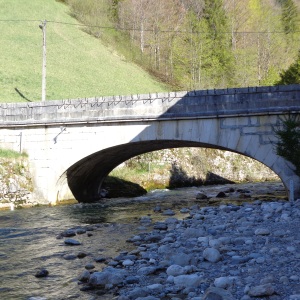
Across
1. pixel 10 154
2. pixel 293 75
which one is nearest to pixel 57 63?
pixel 293 75

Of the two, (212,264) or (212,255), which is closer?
(212,264)

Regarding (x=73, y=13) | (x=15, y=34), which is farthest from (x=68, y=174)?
(x=73, y=13)

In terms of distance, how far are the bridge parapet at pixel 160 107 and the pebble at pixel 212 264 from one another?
620 cm

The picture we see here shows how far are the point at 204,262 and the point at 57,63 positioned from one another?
3925cm

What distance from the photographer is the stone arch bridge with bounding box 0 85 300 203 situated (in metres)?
17.9

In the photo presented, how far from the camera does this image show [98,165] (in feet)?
78.5

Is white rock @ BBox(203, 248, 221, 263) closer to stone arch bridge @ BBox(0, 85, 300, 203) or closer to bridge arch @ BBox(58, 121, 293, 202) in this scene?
stone arch bridge @ BBox(0, 85, 300, 203)

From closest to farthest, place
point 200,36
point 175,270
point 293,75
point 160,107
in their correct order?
point 175,270 → point 160,107 → point 293,75 → point 200,36

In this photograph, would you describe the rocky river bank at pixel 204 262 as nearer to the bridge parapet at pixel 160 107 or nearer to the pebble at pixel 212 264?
the pebble at pixel 212 264

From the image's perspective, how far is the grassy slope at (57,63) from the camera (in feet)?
126

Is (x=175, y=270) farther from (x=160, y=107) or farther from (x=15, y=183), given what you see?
(x=15, y=183)

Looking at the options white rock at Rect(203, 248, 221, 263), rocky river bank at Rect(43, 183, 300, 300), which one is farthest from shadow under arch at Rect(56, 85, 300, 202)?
white rock at Rect(203, 248, 221, 263)

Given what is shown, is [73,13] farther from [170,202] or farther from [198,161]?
[170,202]

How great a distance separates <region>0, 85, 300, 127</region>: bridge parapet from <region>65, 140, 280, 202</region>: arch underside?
1.51 meters
